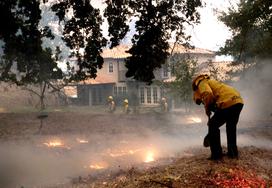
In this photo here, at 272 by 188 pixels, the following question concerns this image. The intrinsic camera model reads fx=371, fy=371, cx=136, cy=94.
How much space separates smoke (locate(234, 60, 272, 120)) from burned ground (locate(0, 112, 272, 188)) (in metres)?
6.24

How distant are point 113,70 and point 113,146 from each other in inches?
1339

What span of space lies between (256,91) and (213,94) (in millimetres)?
27817

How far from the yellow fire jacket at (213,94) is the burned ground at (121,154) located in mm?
1226

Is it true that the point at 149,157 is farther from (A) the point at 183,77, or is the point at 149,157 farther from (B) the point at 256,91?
(B) the point at 256,91

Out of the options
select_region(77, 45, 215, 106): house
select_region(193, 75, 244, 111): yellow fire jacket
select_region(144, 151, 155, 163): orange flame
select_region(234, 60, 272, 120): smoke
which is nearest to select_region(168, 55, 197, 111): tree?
select_region(234, 60, 272, 120): smoke

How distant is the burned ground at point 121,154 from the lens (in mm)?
6852

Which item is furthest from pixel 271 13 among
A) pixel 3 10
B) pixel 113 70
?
pixel 113 70

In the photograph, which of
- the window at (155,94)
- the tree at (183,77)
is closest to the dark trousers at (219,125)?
the tree at (183,77)

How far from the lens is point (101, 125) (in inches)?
955

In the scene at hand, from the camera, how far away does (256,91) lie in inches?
1351

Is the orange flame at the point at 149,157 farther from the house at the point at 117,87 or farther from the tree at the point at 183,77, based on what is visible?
the house at the point at 117,87

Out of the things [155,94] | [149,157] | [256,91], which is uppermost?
[256,91]

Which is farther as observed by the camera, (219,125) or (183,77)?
(183,77)

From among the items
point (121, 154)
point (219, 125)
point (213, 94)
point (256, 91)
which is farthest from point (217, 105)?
point (256, 91)
